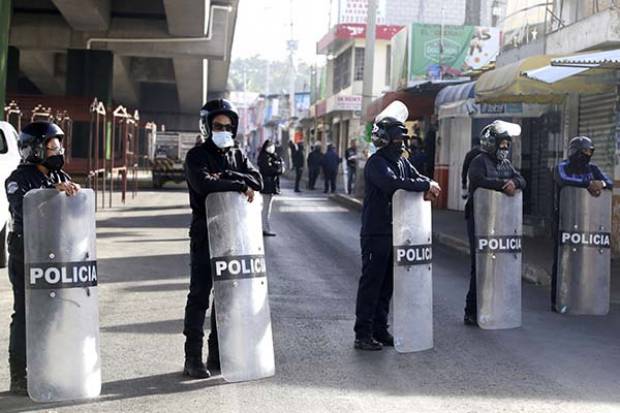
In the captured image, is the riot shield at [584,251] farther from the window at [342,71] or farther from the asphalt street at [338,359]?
the window at [342,71]

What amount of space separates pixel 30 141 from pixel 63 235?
688 millimetres

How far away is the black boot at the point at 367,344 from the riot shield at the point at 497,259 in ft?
4.71

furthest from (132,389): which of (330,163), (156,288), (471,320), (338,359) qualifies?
(330,163)

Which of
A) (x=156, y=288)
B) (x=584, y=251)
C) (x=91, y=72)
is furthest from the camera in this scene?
(x=91, y=72)

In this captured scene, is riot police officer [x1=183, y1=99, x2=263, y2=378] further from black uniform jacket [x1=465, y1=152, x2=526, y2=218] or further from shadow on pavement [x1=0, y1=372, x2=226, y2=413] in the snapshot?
black uniform jacket [x1=465, y1=152, x2=526, y2=218]

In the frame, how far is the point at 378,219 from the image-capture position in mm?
7855

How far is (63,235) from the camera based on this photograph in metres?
6.04

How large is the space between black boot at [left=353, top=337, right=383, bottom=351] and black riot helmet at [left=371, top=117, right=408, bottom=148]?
160cm

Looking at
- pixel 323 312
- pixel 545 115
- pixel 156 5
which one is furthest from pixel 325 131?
pixel 323 312

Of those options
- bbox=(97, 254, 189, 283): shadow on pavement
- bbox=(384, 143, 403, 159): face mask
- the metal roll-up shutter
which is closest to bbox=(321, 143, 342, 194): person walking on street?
the metal roll-up shutter

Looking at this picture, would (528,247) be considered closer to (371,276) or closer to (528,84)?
(528,84)

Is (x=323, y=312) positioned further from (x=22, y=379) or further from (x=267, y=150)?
(x=267, y=150)

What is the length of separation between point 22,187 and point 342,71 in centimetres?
4705

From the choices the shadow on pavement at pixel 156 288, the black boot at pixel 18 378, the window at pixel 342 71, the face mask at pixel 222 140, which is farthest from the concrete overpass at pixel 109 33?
the black boot at pixel 18 378
